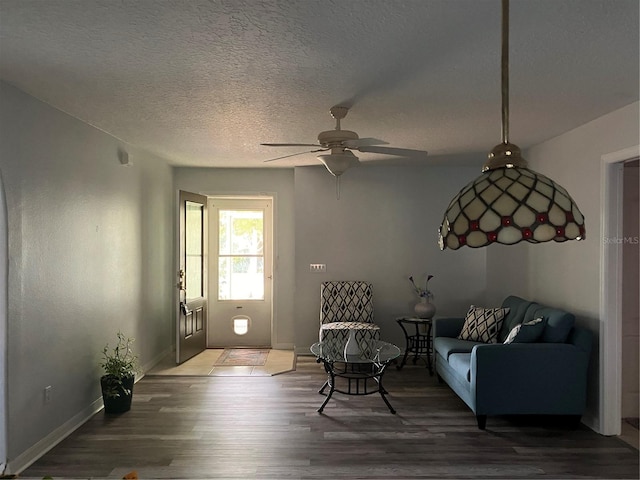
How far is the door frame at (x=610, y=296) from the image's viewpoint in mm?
3613

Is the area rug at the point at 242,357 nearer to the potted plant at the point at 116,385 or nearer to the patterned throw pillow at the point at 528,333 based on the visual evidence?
the potted plant at the point at 116,385

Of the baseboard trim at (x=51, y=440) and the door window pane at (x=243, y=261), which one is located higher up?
the door window pane at (x=243, y=261)

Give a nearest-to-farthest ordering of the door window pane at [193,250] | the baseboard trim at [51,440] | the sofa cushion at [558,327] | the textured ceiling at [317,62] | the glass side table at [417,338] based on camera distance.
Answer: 1. the textured ceiling at [317,62]
2. the baseboard trim at [51,440]
3. the sofa cushion at [558,327]
4. the glass side table at [417,338]
5. the door window pane at [193,250]

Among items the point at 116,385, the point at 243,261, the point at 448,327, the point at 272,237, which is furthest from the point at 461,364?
the point at 243,261

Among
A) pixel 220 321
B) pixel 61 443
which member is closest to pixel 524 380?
pixel 61 443

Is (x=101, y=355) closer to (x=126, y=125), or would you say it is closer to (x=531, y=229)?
(x=126, y=125)

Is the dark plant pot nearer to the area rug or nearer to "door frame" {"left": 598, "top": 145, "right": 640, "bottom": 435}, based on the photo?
the area rug

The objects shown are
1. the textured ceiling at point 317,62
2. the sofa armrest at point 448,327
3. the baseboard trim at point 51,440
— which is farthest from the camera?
the sofa armrest at point 448,327

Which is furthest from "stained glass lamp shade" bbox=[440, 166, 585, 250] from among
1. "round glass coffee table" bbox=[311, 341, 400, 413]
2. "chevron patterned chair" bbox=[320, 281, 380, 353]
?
"chevron patterned chair" bbox=[320, 281, 380, 353]

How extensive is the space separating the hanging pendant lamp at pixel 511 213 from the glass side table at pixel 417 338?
443 cm

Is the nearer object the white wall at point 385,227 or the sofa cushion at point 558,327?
the sofa cushion at point 558,327

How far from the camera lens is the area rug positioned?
227 inches

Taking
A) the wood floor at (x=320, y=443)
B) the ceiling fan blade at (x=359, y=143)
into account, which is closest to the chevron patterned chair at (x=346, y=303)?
the wood floor at (x=320, y=443)

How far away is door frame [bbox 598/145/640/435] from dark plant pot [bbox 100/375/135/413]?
12.7 feet
